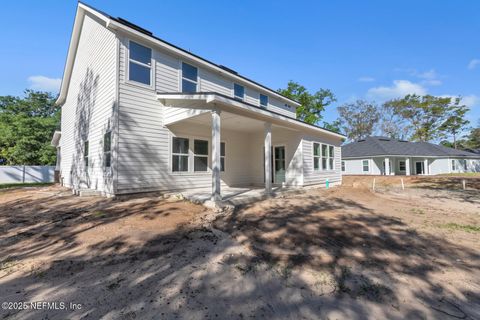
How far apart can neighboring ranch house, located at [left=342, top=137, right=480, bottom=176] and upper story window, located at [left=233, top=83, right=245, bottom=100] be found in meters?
21.9

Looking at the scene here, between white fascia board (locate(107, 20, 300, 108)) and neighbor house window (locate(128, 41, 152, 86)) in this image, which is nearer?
white fascia board (locate(107, 20, 300, 108))

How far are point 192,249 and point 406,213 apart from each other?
21.0ft

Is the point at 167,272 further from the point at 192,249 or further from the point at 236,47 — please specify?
the point at 236,47

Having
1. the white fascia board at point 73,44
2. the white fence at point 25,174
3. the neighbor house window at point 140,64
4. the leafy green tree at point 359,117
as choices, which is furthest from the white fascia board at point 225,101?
the leafy green tree at point 359,117

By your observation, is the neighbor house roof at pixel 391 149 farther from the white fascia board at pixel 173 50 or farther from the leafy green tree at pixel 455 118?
the white fascia board at pixel 173 50

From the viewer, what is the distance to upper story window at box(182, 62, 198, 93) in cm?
981

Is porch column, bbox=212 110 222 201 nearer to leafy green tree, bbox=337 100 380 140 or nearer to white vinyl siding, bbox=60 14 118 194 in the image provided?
white vinyl siding, bbox=60 14 118 194

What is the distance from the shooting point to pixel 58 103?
15688 mm

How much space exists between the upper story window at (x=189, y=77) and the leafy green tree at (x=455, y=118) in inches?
1729

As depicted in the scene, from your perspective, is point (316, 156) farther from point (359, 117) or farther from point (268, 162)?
point (359, 117)

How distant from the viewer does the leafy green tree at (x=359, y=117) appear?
1582 inches

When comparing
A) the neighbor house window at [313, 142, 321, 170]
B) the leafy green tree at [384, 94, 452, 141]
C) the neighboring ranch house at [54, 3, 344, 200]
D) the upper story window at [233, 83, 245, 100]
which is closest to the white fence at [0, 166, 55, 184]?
the neighboring ranch house at [54, 3, 344, 200]

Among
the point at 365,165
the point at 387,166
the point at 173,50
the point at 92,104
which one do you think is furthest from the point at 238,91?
the point at 387,166

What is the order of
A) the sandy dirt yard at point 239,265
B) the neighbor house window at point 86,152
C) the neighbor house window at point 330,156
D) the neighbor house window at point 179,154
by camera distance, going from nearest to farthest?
1. the sandy dirt yard at point 239,265
2. the neighbor house window at point 179,154
3. the neighbor house window at point 86,152
4. the neighbor house window at point 330,156
